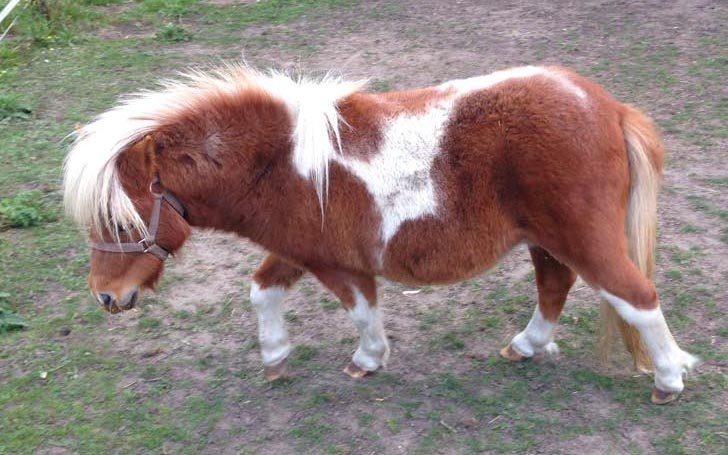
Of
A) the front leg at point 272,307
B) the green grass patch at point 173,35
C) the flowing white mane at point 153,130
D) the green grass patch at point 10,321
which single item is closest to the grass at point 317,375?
the green grass patch at point 10,321

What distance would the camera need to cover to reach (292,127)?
327cm

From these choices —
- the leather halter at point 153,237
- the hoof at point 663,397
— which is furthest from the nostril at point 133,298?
the hoof at point 663,397

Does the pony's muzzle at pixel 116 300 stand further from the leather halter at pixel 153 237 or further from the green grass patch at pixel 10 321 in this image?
the green grass patch at pixel 10 321

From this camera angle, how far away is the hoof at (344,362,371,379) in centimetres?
374

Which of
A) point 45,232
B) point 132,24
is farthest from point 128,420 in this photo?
point 132,24

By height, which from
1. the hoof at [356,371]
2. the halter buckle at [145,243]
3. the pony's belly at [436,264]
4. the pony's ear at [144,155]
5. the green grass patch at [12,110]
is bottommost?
the hoof at [356,371]

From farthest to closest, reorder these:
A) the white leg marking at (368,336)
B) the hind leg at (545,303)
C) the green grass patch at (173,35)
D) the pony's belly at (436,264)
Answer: the green grass patch at (173,35), the hind leg at (545,303), the white leg marking at (368,336), the pony's belly at (436,264)

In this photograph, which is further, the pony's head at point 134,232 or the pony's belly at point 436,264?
the pony's belly at point 436,264

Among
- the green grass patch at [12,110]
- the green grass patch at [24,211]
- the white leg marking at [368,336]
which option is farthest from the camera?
the green grass patch at [12,110]

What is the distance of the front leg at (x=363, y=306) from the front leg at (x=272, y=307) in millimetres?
258

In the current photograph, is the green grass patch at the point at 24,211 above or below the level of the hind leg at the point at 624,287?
below

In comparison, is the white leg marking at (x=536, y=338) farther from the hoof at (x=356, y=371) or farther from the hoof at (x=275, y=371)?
the hoof at (x=275, y=371)

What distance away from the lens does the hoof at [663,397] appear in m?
3.40

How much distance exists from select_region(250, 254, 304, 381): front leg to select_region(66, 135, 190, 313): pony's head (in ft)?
1.70
